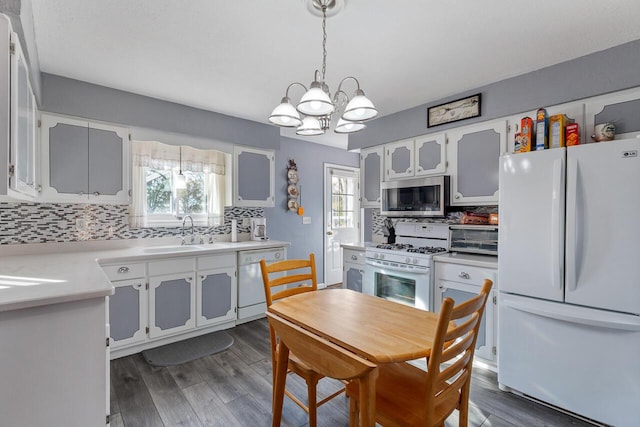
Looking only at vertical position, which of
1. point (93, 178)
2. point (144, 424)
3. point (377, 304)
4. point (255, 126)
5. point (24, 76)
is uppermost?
point (255, 126)

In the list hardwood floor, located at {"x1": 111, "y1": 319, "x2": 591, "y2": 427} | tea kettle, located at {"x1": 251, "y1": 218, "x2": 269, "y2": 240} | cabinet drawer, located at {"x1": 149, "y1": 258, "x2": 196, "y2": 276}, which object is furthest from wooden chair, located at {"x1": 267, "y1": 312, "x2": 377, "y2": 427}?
tea kettle, located at {"x1": 251, "y1": 218, "x2": 269, "y2": 240}

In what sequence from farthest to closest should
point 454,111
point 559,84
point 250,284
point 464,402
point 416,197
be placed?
point 250,284
point 416,197
point 454,111
point 559,84
point 464,402

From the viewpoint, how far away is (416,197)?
3.28 m

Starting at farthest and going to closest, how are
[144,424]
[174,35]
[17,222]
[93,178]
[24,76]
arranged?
[93,178], [17,222], [174,35], [144,424], [24,76]

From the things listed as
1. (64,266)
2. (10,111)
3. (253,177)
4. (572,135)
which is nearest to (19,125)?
(10,111)

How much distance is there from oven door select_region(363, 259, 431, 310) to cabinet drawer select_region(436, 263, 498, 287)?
5.1 inches

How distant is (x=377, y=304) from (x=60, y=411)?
158cm

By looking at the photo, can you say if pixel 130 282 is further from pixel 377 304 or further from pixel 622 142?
pixel 622 142

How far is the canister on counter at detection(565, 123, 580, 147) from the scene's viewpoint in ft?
6.92

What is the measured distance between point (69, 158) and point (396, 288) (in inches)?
128

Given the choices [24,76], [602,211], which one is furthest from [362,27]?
[24,76]

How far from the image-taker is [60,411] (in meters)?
1.31

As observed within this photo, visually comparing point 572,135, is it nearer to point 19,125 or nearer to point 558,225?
point 558,225

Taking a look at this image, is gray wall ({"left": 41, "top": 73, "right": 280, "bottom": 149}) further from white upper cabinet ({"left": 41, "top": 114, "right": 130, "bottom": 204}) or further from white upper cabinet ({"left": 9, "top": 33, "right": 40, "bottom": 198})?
white upper cabinet ({"left": 9, "top": 33, "right": 40, "bottom": 198})
